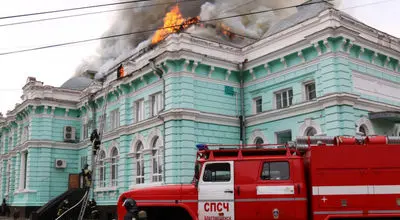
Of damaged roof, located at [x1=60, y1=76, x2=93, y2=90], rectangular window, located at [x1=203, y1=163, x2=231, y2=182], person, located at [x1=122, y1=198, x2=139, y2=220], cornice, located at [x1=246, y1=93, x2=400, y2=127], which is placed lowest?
person, located at [x1=122, y1=198, x2=139, y2=220]

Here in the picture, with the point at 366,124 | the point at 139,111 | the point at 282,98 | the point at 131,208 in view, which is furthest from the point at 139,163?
the point at 131,208

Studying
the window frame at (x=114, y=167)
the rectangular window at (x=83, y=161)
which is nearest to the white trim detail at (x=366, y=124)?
the window frame at (x=114, y=167)

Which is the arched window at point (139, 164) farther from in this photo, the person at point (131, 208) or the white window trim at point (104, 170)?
the person at point (131, 208)

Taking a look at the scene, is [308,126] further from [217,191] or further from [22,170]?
[22,170]

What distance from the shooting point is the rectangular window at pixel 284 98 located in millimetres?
22719

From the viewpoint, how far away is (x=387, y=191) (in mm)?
10992

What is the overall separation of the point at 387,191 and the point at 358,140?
1.44m

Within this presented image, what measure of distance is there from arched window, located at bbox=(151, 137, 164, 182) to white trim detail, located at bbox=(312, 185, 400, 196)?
13702 mm

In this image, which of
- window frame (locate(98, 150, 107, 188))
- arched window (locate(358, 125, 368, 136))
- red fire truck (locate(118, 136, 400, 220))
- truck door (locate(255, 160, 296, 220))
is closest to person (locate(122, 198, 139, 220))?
red fire truck (locate(118, 136, 400, 220))

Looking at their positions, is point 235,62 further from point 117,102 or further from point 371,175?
point 371,175

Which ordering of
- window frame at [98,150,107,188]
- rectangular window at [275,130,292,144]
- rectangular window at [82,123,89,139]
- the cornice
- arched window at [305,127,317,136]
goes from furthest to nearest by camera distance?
1. rectangular window at [82,123,89,139]
2. window frame at [98,150,107,188]
3. rectangular window at [275,130,292,144]
4. arched window at [305,127,317,136]
5. the cornice

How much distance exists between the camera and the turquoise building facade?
66.7ft

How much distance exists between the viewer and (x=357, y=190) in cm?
1105

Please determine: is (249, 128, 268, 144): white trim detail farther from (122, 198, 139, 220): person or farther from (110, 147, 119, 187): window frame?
(122, 198, 139, 220): person
